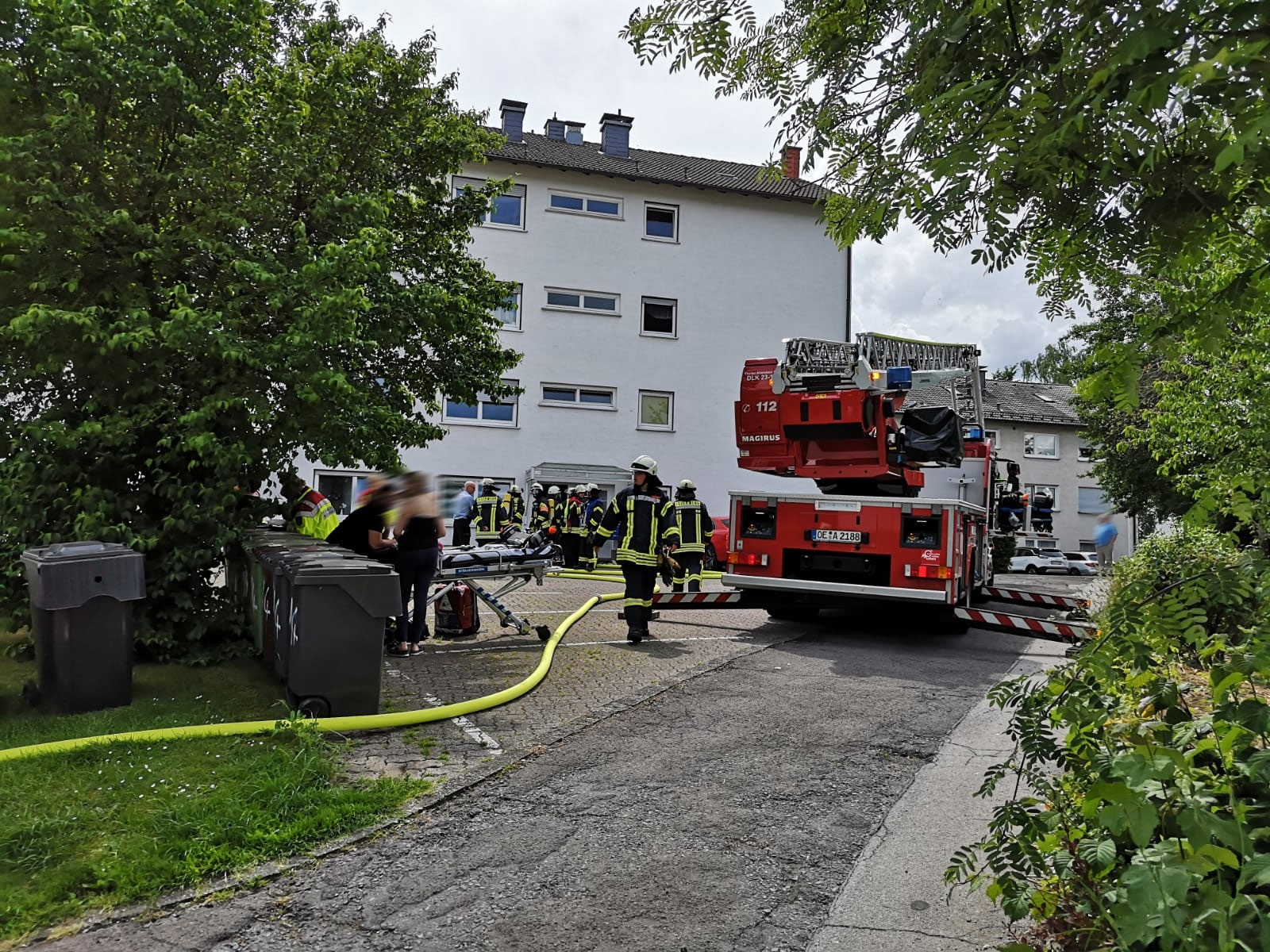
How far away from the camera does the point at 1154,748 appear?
2.50 metres

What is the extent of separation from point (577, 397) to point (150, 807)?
74.4ft

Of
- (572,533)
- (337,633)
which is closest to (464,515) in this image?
(572,533)

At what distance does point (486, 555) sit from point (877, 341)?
590 cm

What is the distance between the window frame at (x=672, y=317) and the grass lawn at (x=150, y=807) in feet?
73.2

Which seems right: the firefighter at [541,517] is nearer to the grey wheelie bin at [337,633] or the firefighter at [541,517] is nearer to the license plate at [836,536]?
Result: the license plate at [836,536]

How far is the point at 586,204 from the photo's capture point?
27.6 metres

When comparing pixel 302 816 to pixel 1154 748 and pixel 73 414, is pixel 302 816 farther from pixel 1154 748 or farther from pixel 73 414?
pixel 73 414

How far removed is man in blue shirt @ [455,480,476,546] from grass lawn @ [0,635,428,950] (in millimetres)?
12726

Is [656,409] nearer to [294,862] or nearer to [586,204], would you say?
[586,204]


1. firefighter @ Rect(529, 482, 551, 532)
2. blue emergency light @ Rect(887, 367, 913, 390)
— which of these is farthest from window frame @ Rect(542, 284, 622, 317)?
blue emergency light @ Rect(887, 367, 913, 390)

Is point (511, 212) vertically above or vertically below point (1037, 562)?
above

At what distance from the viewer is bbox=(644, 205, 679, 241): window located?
2803cm

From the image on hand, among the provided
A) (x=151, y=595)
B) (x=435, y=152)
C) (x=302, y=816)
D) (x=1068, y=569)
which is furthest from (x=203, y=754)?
(x=1068, y=569)

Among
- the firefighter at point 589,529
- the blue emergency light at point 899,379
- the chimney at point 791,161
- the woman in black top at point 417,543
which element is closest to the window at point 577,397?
the firefighter at point 589,529
